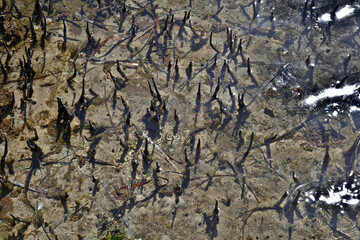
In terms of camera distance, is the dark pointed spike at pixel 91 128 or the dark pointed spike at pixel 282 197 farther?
the dark pointed spike at pixel 91 128

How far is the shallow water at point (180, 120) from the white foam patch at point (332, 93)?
0.02m

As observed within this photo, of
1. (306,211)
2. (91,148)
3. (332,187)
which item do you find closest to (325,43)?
(332,187)

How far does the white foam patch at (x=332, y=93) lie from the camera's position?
4.93 m

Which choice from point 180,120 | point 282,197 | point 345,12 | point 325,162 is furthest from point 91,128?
point 345,12

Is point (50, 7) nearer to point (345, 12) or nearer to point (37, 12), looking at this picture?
point (37, 12)

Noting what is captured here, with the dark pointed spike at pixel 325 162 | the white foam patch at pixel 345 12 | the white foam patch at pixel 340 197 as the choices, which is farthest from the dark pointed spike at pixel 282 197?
the white foam patch at pixel 345 12

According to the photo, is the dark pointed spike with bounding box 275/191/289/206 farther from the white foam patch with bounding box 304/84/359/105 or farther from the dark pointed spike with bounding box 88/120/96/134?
the dark pointed spike with bounding box 88/120/96/134

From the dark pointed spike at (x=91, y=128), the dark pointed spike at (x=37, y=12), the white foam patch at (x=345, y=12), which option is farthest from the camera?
the white foam patch at (x=345, y=12)

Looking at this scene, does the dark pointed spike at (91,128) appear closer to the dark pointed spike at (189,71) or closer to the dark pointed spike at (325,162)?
the dark pointed spike at (189,71)

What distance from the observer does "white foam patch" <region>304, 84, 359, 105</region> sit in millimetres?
4927

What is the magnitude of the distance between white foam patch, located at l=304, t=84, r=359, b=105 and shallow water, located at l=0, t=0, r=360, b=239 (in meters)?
0.02

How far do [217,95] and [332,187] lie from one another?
5.93 ft

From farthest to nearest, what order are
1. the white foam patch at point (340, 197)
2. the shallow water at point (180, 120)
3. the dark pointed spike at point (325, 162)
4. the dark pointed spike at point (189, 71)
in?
1. the dark pointed spike at point (189, 71)
2. the dark pointed spike at point (325, 162)
3. the white foam patch at point (340, 197)
4. the shallow water at point (180, 120)

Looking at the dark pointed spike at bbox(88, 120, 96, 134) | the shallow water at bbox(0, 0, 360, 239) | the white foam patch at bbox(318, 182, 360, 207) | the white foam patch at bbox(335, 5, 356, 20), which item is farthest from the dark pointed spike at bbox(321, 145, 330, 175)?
the dark pointed spike at bbox(88, 120, 96, 134)
